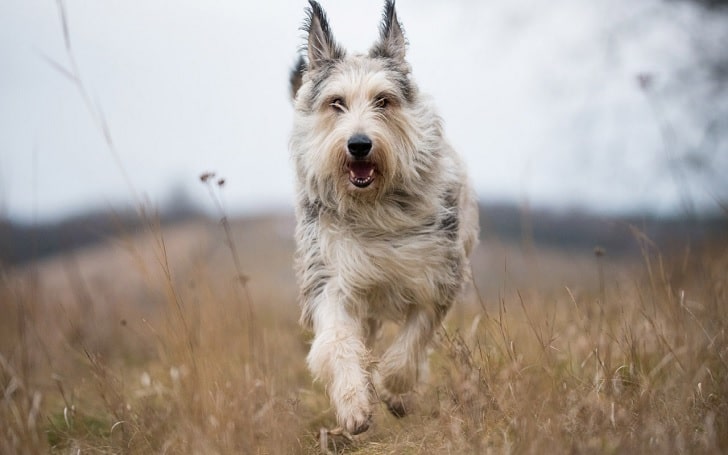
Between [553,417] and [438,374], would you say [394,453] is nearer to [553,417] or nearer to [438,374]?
[553,417]

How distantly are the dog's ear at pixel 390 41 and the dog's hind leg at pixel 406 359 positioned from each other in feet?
5.43

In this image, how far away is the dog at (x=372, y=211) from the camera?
4.09 meters

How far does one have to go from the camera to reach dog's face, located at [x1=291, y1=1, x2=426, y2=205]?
408 cm

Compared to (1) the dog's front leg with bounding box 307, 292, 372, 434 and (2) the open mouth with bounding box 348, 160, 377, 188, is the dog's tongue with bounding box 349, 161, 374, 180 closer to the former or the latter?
(2) the open mouth with bounding box 348, 160, 377, 188

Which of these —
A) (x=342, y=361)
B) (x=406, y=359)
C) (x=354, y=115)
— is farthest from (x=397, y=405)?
(x=354, y=115)

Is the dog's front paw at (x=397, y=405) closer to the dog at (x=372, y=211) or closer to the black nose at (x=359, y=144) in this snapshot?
the dog at (x=372, y=211)

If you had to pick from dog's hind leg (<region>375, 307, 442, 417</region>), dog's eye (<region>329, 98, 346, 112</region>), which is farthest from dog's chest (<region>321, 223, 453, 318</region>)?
dog's eye (<region>329, 98, 346, 112</region>)

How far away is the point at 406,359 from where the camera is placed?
13.7 ft

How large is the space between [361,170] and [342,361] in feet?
3.62

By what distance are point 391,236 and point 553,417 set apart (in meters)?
1.52

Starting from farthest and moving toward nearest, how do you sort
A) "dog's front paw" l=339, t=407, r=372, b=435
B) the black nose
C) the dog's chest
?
the dog's chest, the black nose, "dog's front paw" l=339, t=407, r=372, b=435

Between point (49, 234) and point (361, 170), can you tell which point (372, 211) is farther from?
point (49, 234)

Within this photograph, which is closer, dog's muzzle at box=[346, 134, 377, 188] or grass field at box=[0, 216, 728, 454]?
grass field at box=[0, 216, 728, 454]

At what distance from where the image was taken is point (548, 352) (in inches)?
136
